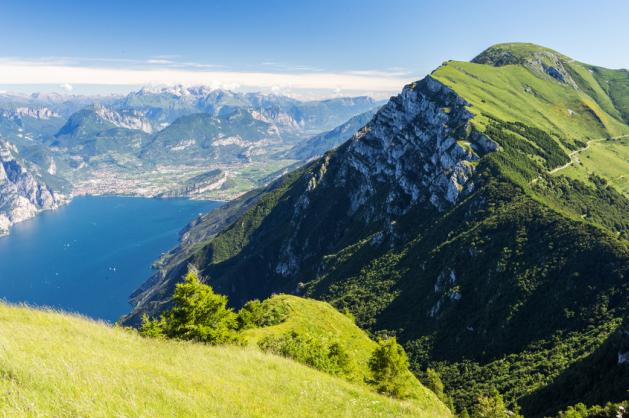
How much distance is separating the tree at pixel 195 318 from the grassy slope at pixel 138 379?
59.8 ft

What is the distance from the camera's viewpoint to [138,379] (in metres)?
15.1

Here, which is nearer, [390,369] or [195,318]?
[195,318]

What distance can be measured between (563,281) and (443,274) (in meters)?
54.7

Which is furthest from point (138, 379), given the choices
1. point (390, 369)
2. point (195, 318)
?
point (390, 369)

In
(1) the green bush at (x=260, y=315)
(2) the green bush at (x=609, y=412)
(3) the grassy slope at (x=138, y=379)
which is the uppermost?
(3) the grassy slope at (x=138, y=379)

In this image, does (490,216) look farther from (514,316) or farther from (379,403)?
(379,403)

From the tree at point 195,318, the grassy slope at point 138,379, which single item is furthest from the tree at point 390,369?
the grassy slope at point 138,379

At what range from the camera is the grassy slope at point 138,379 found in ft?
39.1

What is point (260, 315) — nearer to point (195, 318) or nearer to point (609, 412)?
point (195, 318)

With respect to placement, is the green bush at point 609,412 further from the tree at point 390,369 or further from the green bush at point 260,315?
the green bush at point 260,315

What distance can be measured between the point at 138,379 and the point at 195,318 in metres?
32.9

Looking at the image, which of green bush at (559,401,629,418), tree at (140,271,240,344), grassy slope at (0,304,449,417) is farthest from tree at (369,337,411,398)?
grassy slope at (0,304,449,417)

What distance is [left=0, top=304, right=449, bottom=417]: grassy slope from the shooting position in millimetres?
11922

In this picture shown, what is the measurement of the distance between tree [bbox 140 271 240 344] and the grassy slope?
18242 millimetres
